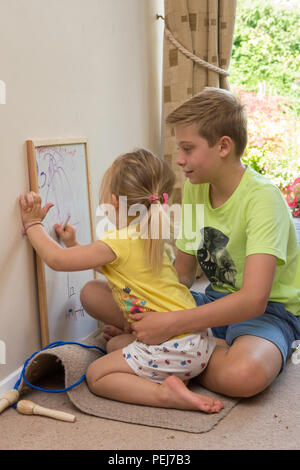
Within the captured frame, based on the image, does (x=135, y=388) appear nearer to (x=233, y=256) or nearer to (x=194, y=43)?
(x=233, y=256)

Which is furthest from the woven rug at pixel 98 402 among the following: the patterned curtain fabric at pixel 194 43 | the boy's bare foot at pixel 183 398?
the patterned curtain fabric at pixel 194 43

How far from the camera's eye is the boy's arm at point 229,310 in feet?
4.04

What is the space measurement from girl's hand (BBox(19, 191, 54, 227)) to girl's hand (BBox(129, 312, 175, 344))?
36 cm

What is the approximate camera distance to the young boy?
4.07 ft

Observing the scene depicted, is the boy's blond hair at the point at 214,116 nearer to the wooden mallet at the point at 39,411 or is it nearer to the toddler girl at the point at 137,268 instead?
the toddler girl at the point at 137,268

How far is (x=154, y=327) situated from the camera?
125 cm

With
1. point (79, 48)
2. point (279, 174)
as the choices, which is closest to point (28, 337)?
point (79, 48)

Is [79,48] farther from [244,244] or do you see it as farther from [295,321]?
[295,321]

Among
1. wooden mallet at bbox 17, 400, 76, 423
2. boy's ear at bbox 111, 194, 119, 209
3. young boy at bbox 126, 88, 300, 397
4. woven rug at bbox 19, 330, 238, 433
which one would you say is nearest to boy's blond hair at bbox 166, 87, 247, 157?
young boy at bbox 126, 88, 300, 397

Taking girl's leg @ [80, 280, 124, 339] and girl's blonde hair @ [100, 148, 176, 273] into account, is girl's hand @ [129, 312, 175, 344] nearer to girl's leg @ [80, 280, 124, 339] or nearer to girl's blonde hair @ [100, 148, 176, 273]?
girl's blonde hair @ [100, 148, 176, 273]

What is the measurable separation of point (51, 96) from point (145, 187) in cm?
41

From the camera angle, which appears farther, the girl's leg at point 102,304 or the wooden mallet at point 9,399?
the girl's leg at point 102,304

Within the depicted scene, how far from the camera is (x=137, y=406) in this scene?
124 cm

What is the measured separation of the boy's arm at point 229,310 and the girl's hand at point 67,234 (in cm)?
37
